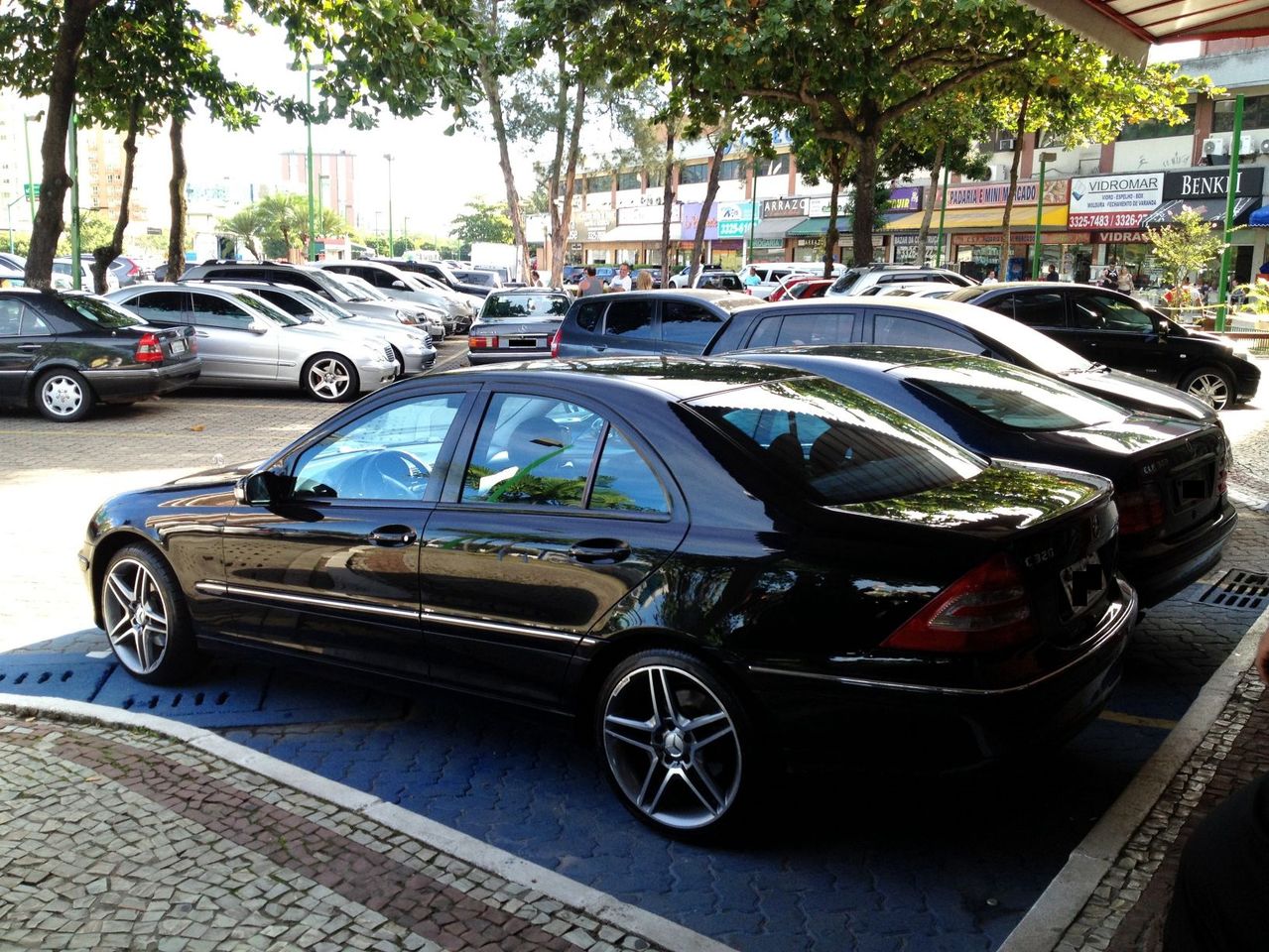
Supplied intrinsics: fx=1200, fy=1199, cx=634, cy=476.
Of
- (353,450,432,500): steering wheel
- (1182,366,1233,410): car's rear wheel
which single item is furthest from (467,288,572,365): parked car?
(353,450,432,500): steering wheel

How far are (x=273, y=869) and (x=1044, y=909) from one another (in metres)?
2.24

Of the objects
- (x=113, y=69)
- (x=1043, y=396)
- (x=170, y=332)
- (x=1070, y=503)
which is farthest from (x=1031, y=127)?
(x=1070, y=503)

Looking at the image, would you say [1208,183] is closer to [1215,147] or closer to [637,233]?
[1215,147]

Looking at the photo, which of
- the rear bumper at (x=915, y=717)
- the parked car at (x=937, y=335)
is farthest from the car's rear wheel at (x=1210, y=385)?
the rear bumper at (x=915, y=717)

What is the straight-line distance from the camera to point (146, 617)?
5.52 m

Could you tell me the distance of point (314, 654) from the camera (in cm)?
488

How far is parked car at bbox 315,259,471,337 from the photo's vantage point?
96.2 ft

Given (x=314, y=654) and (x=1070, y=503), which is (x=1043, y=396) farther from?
(x=314, y=654)

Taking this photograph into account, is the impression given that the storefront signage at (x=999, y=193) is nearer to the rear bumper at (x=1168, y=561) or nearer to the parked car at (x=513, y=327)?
the parked car at (x=513, y=327)

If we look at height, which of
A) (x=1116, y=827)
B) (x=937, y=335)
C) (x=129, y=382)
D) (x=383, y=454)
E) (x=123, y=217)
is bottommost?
(x=1116, y=827)

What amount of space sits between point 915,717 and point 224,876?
211 centimetres

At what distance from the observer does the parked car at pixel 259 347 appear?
1673 cm

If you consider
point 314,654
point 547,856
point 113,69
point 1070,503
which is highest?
point 113,69

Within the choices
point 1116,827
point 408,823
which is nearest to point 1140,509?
point 1116,827
